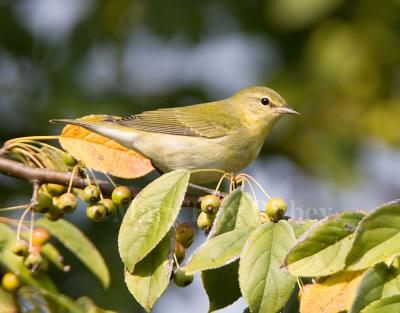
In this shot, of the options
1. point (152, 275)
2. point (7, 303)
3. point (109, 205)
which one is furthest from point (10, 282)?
point (152, 275)

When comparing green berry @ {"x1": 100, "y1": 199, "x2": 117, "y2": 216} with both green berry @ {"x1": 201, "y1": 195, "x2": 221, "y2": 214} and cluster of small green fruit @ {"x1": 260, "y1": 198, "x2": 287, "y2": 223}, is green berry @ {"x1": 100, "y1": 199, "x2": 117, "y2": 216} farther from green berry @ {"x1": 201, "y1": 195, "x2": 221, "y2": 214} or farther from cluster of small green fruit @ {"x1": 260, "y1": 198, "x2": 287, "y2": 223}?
cluster of small green fruit @ {"x1": 260, "y1": 198, "x2": 287, "y2": 223}

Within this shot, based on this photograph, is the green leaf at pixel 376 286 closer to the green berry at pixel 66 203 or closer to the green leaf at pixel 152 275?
the green leaf at pixel 152 275

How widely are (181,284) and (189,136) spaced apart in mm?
1969

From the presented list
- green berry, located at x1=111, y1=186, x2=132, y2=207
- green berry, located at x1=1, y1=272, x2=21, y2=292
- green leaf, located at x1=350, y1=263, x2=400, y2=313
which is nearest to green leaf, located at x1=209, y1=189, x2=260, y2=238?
green leaf, located at x1=350, y1=263, x2=400, y2=313

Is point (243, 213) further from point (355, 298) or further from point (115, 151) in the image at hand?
point (115, 151)

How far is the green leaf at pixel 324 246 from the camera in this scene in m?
2.42

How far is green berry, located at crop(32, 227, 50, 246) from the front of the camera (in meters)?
3.48

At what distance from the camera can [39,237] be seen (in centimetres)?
349

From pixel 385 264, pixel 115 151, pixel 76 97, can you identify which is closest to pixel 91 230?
pixel 76 97

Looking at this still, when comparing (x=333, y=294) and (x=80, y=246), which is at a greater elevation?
(x=333, y=294)

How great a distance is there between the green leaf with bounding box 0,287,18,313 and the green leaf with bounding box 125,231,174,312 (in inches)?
22.8

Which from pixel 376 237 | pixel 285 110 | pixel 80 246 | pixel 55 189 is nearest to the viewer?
pixel 376 237

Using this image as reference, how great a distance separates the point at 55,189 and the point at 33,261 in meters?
0.36

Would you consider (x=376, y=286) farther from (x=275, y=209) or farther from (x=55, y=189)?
(x=55, y=189)
